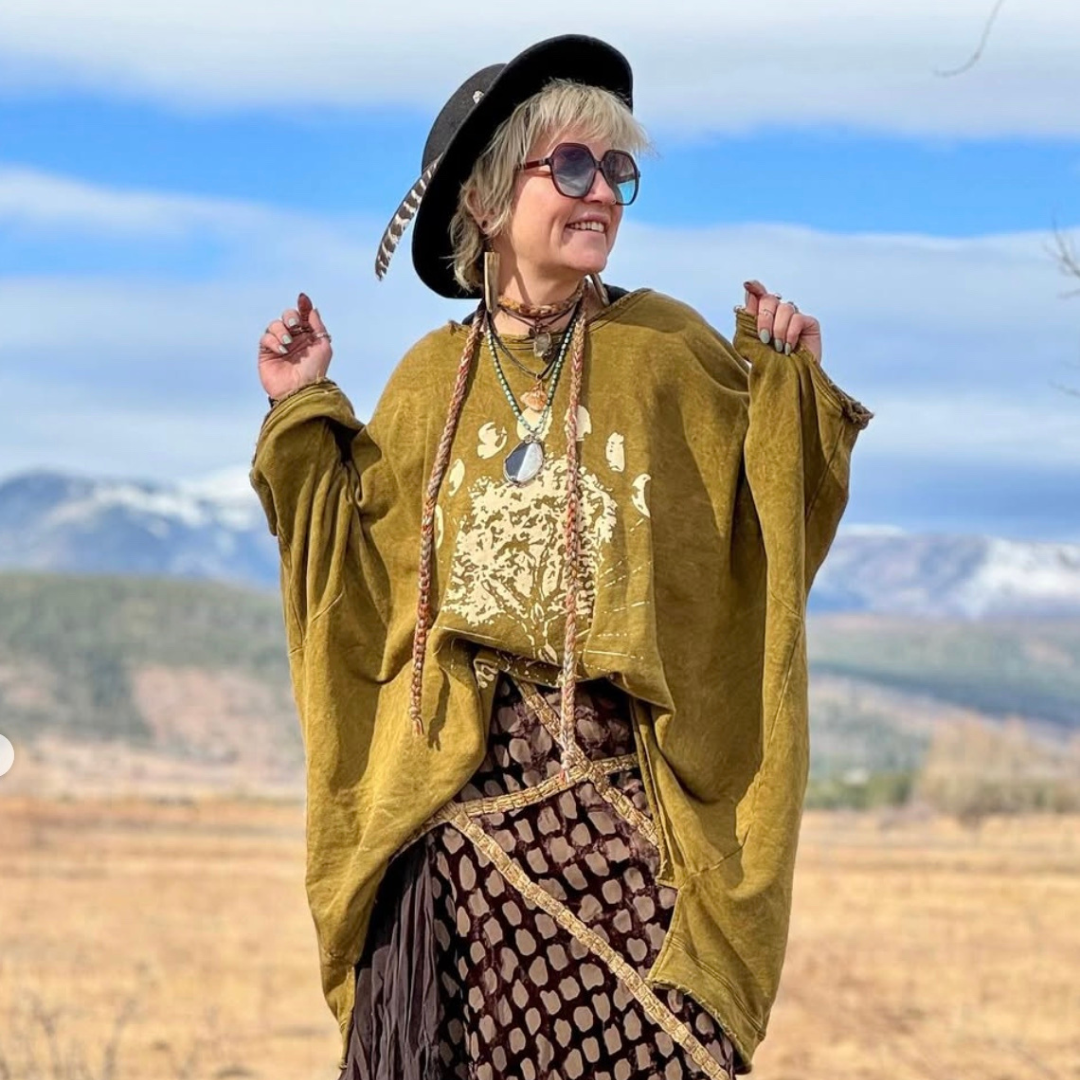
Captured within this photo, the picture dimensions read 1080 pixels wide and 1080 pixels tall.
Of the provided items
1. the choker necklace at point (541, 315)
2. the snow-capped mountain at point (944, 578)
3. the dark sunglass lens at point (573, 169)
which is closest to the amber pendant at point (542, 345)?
the choker necklace at point (541, 315)

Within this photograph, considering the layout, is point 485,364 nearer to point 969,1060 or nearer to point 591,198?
point 591,198

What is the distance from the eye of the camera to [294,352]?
4.22 metres

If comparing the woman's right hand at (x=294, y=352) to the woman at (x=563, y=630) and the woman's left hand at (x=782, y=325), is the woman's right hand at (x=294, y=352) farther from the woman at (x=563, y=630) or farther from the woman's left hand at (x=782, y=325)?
the woman's left hand at (x=782, y=325)

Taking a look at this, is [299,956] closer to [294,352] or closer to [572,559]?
[294,352]

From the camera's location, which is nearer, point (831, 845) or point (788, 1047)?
point (788, 1047)

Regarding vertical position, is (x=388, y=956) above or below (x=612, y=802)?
below

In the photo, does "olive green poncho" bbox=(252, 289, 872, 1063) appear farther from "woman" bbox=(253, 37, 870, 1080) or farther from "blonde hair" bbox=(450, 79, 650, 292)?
"blonde hair" bbox=(450, 79, 650, 292)

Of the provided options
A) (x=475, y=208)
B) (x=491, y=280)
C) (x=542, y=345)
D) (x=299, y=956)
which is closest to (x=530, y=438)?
(x=542, y=345)

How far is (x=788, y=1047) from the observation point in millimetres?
11516

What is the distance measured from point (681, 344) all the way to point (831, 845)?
56.3 feet

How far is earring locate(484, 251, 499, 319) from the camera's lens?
4.18 meters

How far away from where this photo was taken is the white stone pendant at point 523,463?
4090 millimetres

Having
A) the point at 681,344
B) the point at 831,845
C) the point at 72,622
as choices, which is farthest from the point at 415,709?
the point at 72,622

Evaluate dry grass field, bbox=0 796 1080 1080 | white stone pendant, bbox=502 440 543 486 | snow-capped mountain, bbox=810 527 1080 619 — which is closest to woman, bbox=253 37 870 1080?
white stone pendant, bbox=502 440 543 486
